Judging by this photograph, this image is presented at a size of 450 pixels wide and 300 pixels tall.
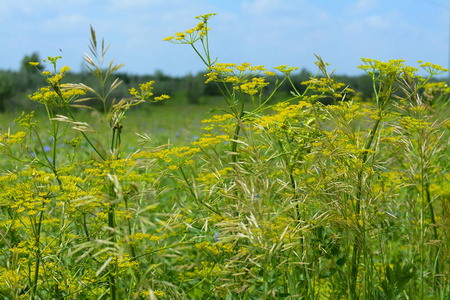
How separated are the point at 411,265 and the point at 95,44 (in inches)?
65.8

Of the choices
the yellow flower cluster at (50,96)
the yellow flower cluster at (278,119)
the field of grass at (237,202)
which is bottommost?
the field of grass at (237,202)

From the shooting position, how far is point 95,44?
1.36 metres

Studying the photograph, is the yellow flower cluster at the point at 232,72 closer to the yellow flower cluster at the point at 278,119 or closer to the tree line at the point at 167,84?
the yellow flower cluster at the point at 278,119

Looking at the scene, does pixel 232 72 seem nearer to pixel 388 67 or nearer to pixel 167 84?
pixel 388 67

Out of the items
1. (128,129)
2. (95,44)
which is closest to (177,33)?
(95,44)

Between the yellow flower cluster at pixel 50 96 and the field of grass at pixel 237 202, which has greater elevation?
the yellow flower cluster at pixel 50 96

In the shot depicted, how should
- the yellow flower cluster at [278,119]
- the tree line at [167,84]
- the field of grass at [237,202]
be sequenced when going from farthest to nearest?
the tree line at [167,84], the yellow flower cluster at [278,119], the field of grass at [237,202]

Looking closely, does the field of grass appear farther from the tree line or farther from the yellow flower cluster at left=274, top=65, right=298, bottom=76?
the tree line

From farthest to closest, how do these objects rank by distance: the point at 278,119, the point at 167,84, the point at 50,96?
the point at 167,84, the point at 50,96, the point at 278,119

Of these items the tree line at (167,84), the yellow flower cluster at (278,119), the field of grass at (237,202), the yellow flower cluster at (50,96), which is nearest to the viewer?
the field of grass at (237,202)

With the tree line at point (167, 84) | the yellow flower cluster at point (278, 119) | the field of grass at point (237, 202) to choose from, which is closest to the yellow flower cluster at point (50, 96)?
the field of grass at point (237, 202)

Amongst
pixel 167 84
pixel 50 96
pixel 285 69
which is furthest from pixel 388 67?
pixel 167 84

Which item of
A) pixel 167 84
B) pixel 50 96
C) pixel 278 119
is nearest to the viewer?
pixel 278 119

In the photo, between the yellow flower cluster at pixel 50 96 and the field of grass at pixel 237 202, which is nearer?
the field of grass at pixel 237 202
